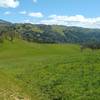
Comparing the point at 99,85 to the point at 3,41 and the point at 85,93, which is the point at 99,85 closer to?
the point at 85,93

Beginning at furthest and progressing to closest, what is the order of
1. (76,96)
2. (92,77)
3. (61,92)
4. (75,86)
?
(92,77), (75,86), (61,92), (76,96)

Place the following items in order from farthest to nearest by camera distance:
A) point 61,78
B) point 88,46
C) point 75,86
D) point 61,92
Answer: point 88,46 < point 61,78 < point 75,86 < point 61,92

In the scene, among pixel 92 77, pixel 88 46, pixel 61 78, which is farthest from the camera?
pixel 88 46

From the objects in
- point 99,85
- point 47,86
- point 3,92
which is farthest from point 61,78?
point 3,92

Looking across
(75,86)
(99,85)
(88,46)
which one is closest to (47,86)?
(75,86)

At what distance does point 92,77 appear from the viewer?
27531 mm

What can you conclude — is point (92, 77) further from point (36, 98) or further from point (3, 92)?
point (3, 92)

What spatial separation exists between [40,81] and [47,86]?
3.12 meters

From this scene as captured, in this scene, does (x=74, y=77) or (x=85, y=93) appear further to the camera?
(x=74, y=77)

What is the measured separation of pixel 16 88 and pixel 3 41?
17526cm

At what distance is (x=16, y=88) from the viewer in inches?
981

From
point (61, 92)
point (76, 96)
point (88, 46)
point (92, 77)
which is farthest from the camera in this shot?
point (88, 46)

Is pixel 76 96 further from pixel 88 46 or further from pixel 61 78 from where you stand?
pixel 88 46

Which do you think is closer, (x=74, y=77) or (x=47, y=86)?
(x=47, y=86)
